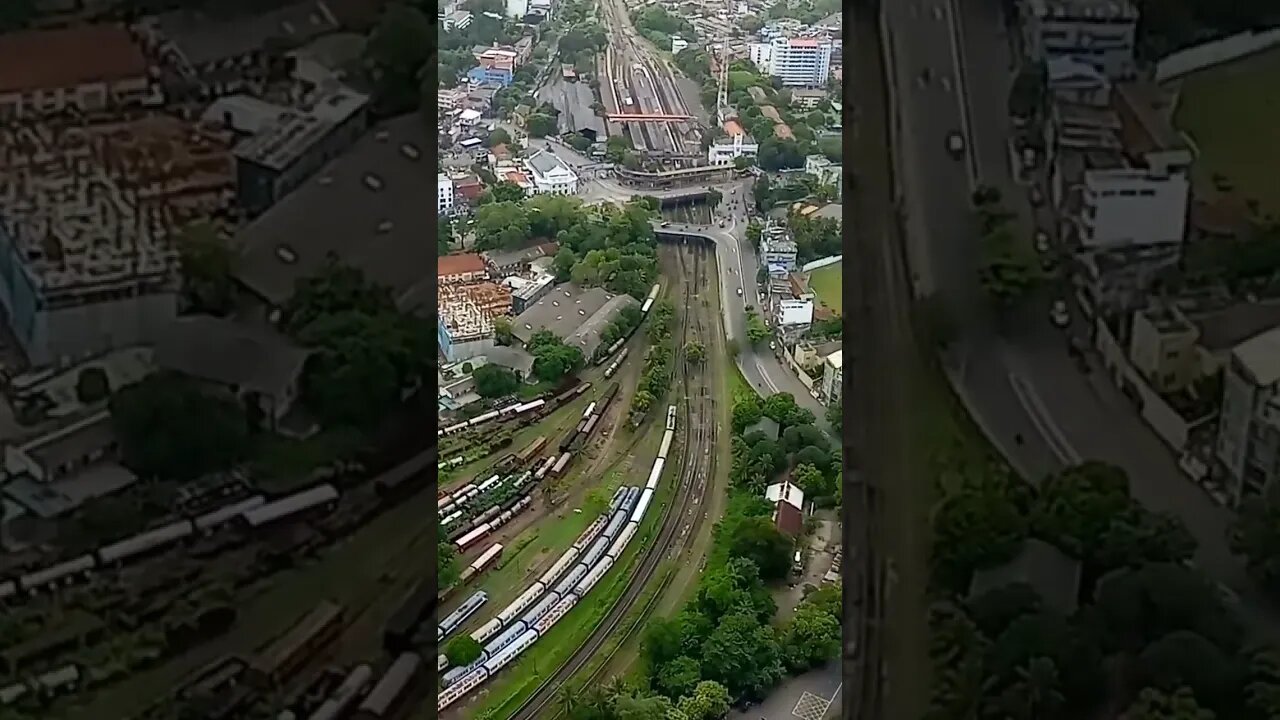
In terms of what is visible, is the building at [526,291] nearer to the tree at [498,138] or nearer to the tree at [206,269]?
the tree at [498,138]

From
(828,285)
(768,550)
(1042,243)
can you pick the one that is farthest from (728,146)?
(768,550)

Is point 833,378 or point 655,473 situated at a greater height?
point 833,378

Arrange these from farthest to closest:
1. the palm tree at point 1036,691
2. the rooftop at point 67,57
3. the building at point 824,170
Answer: the building at point 824,170
the palm tree at point 1036,691
the rooftop at point 67,57

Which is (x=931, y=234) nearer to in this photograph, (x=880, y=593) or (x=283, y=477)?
(x=880, y=593)

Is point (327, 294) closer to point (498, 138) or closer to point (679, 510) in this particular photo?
point (498, 138)

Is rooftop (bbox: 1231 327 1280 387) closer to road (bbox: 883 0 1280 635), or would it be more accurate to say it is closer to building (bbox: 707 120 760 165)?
road (bbox: 883 0 1280 635)

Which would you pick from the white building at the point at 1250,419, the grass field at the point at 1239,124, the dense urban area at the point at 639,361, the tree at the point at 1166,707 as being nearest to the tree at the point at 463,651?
the dense urban area at the point at 639,361
